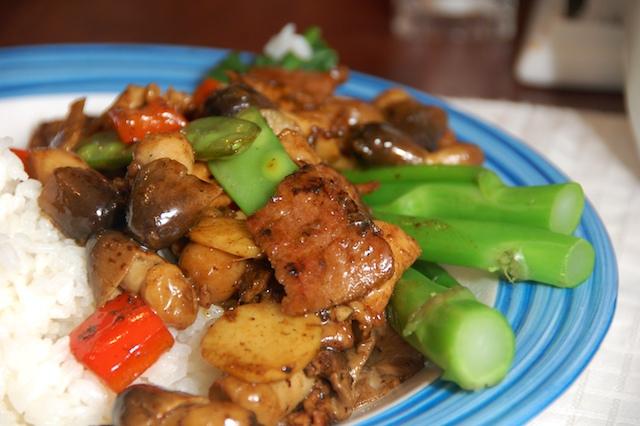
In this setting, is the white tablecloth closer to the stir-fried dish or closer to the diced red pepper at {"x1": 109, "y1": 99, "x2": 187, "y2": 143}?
the stir-fried dish

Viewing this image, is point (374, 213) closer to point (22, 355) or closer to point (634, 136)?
point (22, 355)

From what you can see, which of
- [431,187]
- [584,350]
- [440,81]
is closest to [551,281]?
[584,350]

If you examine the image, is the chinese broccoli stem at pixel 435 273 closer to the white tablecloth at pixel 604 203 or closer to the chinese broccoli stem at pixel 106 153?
the white tablecloth at pixel 604 203

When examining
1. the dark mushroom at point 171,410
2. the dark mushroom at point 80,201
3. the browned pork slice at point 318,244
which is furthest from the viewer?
the dark mushroom at point 80,201

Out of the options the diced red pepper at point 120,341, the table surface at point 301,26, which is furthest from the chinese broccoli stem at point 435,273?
the table surface at point 301,26

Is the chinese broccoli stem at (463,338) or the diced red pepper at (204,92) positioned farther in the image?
the diced red pepper at (204,92)

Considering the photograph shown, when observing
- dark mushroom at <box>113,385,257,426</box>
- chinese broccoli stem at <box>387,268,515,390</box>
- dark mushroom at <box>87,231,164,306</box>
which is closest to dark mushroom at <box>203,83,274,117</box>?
dark mushroom at <box>87,231,164,306</box>
